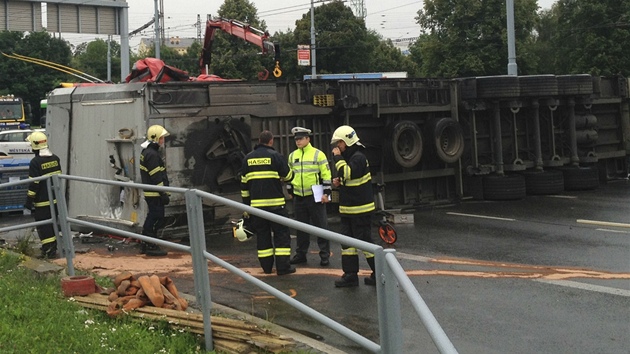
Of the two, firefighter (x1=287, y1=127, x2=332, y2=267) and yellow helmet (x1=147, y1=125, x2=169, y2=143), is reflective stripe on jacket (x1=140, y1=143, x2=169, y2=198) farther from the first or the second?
firefighter (x1=287, y1=127, x2=332, y2=267)

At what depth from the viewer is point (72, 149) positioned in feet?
44.2

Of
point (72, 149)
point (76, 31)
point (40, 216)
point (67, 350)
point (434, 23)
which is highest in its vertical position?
point (434, 23)

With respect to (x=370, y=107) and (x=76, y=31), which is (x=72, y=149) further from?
(x=76, y=31)

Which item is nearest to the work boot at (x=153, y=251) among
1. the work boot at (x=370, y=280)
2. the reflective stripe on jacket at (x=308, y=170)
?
the reflective stripe on jacket at (x=308, y=170)

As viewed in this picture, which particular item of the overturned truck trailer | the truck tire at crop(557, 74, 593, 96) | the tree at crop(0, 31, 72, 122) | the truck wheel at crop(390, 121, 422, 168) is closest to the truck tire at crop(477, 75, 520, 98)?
the overturned truck trailer

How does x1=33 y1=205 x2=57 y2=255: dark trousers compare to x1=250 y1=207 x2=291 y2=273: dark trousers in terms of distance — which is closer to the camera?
x1=250 y1=207 x2=291 y2=273: dark trousers

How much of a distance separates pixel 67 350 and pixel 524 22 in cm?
4719

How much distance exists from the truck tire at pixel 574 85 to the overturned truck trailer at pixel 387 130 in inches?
1.2

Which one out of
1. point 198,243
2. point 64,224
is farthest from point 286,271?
point 198,243

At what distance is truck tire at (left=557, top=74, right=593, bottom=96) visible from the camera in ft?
57.1

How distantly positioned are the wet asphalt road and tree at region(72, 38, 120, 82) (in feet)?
229

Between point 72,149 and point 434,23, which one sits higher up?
point 434,23

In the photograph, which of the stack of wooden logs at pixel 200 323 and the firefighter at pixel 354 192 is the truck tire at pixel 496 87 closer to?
the firefighter at pixel 354 192

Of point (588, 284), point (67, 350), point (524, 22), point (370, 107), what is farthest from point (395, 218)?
point (524, 22)
